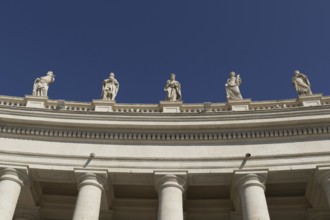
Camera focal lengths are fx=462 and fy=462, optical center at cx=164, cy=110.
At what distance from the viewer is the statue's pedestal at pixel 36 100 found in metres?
36.8

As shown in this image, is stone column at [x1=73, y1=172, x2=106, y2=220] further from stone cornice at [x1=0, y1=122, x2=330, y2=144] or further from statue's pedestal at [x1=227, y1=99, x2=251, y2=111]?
statue's pedestal at [x1=227, y1=99, x2=251, y2=111]

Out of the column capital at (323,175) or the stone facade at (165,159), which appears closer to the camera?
the column capital at (323,175)

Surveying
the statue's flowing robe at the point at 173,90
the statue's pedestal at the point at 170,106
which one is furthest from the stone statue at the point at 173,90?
the statue's pedestal at the point at 170,106

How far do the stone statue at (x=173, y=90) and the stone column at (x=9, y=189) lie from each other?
529 inches

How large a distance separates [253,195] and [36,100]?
18.6 metres

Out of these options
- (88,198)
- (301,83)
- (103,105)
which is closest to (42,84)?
(103,105)

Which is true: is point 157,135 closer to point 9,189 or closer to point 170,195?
point 170,195

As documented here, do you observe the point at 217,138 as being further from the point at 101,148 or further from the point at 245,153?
the point at 101,148

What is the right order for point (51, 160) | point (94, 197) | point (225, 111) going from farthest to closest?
point (225, 111)
point (51, 160)
point (94, 197)

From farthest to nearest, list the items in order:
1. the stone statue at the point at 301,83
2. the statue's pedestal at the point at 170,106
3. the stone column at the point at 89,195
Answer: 1. the stone statue at the point at 301,83
2. the statue's pedestal at the point at 170,106
3. the stone column at the point at 89,195

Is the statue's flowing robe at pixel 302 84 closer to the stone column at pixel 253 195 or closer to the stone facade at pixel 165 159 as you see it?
the stone facade at pixel 165 159

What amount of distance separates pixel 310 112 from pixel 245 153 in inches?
231

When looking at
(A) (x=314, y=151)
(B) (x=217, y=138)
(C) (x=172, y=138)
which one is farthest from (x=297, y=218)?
(C) (x=172, y=138)

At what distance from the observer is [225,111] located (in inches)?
1404
